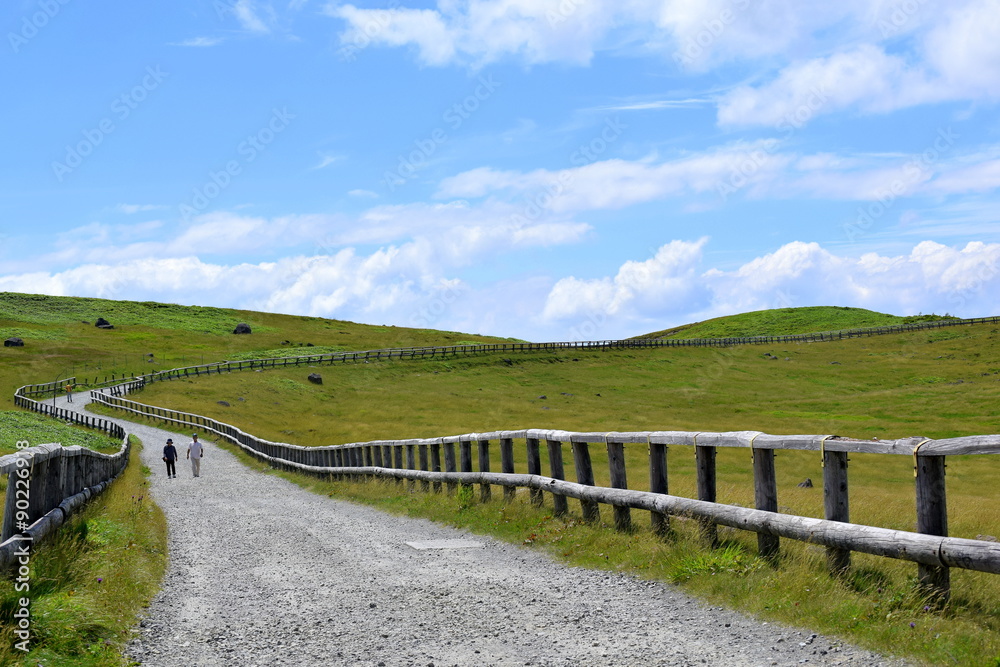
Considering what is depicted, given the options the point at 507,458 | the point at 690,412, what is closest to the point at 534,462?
the point at 507,458

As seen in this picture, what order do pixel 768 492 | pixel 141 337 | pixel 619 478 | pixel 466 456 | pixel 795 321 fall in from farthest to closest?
pixel 795 321 → pixel 141 337 → pixel 466 456 → pixel 619 478 → pixel 768 492

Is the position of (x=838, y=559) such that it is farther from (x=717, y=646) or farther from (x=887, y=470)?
(x=887, y=470)

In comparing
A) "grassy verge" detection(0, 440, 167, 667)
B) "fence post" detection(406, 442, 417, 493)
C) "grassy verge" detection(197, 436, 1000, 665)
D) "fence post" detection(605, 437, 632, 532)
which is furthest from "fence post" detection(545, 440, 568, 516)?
"fence post" detection(406, 442, 417, 493)

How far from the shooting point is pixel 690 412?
62812 millimetres

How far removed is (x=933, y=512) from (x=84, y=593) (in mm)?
7205

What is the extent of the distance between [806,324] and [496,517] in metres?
162

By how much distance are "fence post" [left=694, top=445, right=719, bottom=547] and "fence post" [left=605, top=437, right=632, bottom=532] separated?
1.38 meters

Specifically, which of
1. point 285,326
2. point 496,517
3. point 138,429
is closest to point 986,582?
point 496,517

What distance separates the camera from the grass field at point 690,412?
7023 millimetres

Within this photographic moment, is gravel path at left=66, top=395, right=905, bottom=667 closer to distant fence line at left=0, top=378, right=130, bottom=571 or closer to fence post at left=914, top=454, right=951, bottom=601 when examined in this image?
fence post at left=914, top=454, right=951, bottom=601

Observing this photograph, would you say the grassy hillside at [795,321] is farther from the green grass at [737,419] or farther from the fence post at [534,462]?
the fence post at [534,462]

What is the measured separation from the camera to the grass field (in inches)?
277

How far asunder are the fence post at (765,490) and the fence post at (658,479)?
5.35 feet

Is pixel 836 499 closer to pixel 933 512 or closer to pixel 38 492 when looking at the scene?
pixel 933 512
